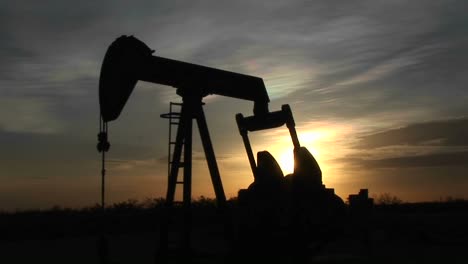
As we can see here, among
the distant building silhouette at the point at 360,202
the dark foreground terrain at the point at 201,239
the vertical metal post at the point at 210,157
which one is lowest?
the dark foreground terrain at the point at 201,239

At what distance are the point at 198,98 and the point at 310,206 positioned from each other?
2773 mm

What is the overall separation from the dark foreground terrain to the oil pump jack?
3.27ft

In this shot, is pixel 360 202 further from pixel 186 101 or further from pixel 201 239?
pixel 201 239

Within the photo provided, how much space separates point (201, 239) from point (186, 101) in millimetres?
11755

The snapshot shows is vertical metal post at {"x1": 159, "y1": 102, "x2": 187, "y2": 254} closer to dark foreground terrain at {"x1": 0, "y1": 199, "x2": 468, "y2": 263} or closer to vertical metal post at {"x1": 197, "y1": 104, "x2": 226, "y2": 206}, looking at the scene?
vertical metal post at {"x1": 197, "y1": 104, "x2": 226, "y2": 206}

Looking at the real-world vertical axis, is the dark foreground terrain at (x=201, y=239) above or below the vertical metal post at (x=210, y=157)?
below

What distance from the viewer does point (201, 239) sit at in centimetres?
2009

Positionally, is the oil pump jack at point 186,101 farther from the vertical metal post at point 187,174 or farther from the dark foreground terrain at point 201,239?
the dark foreground terrain at point 201,239

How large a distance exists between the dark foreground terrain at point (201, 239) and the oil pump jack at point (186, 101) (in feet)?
3.27

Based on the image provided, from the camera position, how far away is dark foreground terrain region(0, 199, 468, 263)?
44.5ft

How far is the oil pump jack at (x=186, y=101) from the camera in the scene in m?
8.27

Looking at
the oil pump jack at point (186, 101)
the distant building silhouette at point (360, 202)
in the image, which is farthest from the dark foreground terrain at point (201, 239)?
the oil pump jack at point (186, 101)

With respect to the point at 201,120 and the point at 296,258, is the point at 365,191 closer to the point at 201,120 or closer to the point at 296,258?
the point at 296,258

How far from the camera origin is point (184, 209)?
29.6 ft
